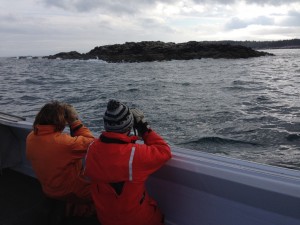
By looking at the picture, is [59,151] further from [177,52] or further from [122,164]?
[177,52]

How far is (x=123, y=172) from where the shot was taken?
2248 millimetres

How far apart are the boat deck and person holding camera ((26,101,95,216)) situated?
5.3 inches

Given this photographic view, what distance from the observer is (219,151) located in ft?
25.1

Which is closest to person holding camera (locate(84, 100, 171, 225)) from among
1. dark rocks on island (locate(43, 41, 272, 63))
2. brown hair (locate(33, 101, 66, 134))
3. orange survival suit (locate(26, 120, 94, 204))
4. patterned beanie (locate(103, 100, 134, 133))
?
patterned beanie (locate(103, 100, 134, 133))

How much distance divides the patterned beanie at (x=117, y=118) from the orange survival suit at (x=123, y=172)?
0.15 ft

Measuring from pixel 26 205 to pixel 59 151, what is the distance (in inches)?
46.9

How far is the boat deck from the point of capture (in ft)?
10.4

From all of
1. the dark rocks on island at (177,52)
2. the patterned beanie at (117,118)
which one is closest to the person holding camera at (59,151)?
the patterned beanie at (117,118)

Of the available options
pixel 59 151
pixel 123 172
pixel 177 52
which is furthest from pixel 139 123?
pixel 177 52

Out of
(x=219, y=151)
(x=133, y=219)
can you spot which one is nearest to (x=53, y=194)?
(x=133, y=219)

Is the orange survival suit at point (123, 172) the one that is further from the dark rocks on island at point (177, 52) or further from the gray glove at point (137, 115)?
the dark rocks on island at point (177, 52)

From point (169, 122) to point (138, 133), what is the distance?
26.1 feet

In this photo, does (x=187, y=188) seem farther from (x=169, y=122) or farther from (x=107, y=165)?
(x=169, y=122)

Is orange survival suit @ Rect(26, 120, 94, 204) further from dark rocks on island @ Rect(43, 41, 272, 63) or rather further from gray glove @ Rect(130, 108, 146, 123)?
dark rocks on island @ Rect(43, 41, 272, 63)
